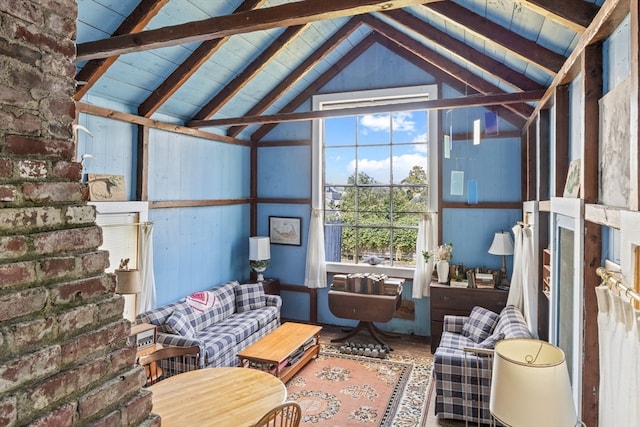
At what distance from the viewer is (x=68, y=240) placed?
1.16 meters

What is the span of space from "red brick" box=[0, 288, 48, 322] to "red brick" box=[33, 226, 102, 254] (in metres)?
0.11

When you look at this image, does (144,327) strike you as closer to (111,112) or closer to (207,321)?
(207,321)

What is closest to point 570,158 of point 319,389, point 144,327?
point 319,389

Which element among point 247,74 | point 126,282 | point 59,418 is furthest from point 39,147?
point 247,74

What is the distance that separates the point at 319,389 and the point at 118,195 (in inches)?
109

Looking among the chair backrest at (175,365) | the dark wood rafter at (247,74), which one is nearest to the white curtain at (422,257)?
the dark wood rafter at (247,74)

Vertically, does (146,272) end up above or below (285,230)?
below

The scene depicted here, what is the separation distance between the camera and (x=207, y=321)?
15.1ft

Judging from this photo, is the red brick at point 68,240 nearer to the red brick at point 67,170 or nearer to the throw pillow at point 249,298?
the red brick at point 67,170

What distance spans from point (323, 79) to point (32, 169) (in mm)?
5078

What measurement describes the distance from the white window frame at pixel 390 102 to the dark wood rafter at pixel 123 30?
9.84 feet

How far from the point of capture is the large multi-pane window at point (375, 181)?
17.9ft

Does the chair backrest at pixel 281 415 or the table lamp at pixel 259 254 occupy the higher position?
the table lamp at pixel 259 254

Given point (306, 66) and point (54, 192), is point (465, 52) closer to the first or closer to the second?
point (306, 66)
